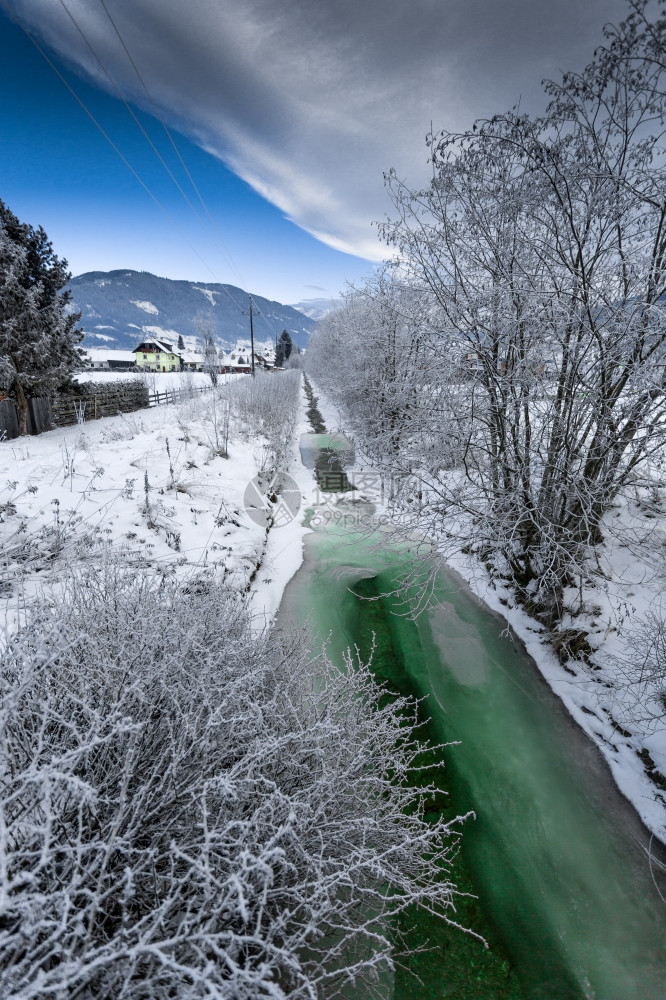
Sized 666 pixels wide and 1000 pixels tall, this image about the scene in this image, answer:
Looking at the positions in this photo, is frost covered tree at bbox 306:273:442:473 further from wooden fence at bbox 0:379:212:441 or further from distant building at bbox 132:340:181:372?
distant building at bbox 132:340:181:372

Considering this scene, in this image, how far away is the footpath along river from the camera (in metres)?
2.71

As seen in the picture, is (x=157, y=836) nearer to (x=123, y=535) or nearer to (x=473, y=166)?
(x=123, y=535)

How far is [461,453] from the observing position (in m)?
6.23

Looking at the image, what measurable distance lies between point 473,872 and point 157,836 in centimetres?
280

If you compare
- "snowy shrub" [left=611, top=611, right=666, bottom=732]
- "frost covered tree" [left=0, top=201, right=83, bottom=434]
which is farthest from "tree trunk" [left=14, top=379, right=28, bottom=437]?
"snowy shrub" [left=611, top=611, right=666, bottom=732]

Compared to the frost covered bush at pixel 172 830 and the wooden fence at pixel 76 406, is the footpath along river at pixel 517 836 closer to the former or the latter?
the frost covered bush at pixel 172 830

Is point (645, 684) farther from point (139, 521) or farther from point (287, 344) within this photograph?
point (287, 344)

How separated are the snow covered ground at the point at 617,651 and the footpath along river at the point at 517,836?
0.57 ft

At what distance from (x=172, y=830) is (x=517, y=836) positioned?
3201 mm

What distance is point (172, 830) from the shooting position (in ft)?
6.35

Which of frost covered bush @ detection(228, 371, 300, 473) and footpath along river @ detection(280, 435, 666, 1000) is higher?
frost covered bush @ detection(228, 371, 300, 473)

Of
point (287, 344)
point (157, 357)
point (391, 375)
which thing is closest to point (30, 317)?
point (391, 375)

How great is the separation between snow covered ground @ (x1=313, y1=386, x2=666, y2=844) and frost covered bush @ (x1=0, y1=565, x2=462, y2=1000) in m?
2.30

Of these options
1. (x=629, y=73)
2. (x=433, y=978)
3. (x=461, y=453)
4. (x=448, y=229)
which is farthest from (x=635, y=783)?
(x=629, y=73)
